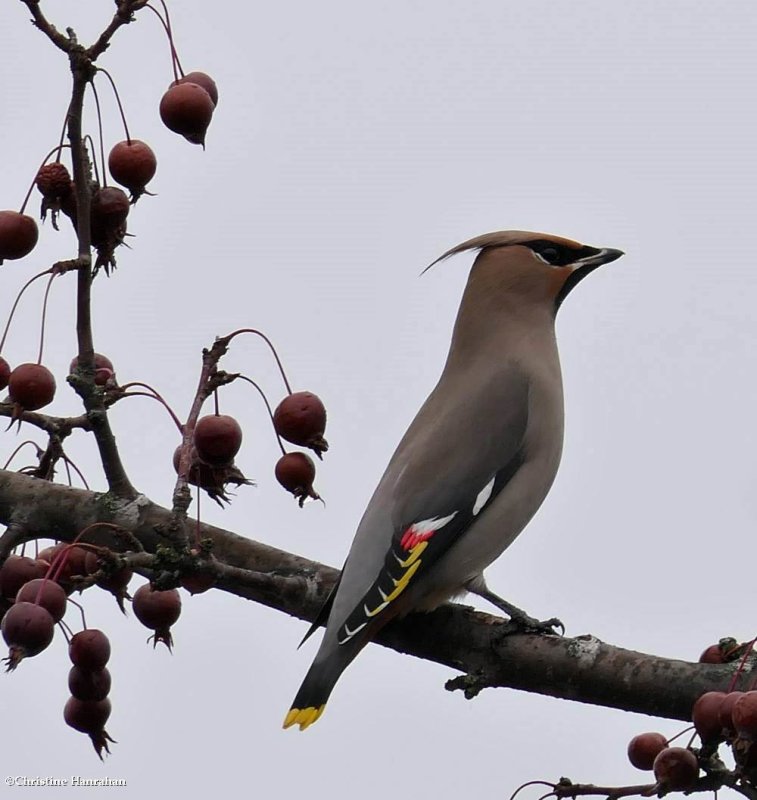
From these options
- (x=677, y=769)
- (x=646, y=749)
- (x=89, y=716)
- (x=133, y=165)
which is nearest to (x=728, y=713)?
(x=677, y=769)

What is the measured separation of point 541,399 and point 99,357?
1.50 meters

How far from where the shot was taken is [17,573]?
3.02m

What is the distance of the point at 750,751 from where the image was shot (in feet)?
7.89

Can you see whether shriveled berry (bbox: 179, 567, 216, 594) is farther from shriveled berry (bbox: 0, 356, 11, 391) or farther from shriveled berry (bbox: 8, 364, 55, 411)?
shriveled berry (bbox: 0, 356, 11, 391)

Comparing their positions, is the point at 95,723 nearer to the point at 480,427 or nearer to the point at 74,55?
the point at 74,55

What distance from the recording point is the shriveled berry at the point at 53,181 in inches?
115

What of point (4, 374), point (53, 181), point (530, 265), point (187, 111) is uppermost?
point (530, 265)

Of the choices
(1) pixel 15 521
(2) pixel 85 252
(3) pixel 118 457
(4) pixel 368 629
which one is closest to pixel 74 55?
(2) pixel 85 252

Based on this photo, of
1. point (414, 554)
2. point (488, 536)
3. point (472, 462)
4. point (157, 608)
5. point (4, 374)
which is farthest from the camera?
point (472, 462)

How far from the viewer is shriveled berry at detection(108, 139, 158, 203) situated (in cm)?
297

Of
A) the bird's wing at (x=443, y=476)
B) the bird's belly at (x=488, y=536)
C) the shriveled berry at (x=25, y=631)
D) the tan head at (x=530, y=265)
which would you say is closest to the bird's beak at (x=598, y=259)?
the tan head at (x=530, y=265)

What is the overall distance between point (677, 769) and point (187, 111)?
150cm

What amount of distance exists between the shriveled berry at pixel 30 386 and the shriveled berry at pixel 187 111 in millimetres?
619

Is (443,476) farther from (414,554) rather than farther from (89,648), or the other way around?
(89,648)
